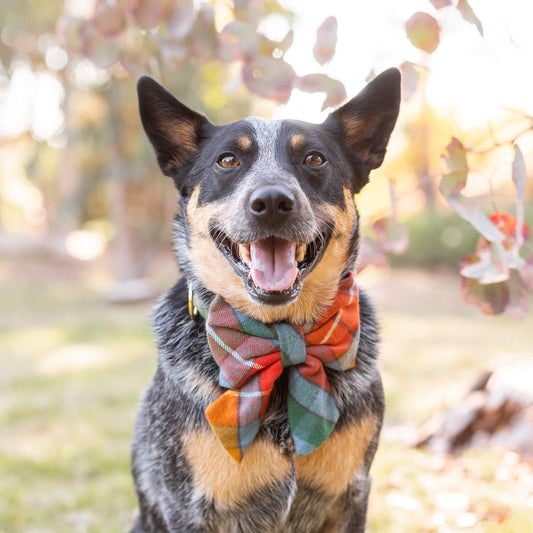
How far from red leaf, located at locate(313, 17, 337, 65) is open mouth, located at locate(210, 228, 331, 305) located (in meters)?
0.82

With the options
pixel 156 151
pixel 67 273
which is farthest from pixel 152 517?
pixel 67 273

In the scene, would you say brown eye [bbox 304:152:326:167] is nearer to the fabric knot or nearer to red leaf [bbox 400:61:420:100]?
red leaf [bbox 400:61:420:100]

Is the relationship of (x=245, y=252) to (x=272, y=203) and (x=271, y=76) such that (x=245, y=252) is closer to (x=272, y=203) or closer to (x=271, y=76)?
(x=272, y=203)

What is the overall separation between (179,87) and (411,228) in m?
7.32

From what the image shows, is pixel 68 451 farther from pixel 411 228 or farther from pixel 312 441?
pixel 411 228

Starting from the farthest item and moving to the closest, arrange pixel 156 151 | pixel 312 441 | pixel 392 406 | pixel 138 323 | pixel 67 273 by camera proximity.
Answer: pixel 67 273
pixel 138 323
pixel 392 406
pixel 156 151
pixel 312 441

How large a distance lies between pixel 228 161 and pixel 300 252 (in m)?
0.50

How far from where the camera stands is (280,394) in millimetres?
2275

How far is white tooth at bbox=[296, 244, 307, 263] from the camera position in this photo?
7.38ft

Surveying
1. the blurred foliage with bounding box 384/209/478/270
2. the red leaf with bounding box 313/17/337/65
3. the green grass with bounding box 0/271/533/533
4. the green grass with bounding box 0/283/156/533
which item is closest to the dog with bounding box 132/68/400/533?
the red leaf with bounding box 313/17/337/65

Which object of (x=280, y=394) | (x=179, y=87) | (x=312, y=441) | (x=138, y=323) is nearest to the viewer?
(x=312, y=441)

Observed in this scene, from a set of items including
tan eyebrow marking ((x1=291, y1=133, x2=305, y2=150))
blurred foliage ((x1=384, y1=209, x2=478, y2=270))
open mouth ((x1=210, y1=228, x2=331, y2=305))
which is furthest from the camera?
blurred foliage ((x1=384, y1=209, x2=478, y2=270))

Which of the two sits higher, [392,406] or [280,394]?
[280,394]

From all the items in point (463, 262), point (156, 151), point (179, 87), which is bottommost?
point (463, 262)
